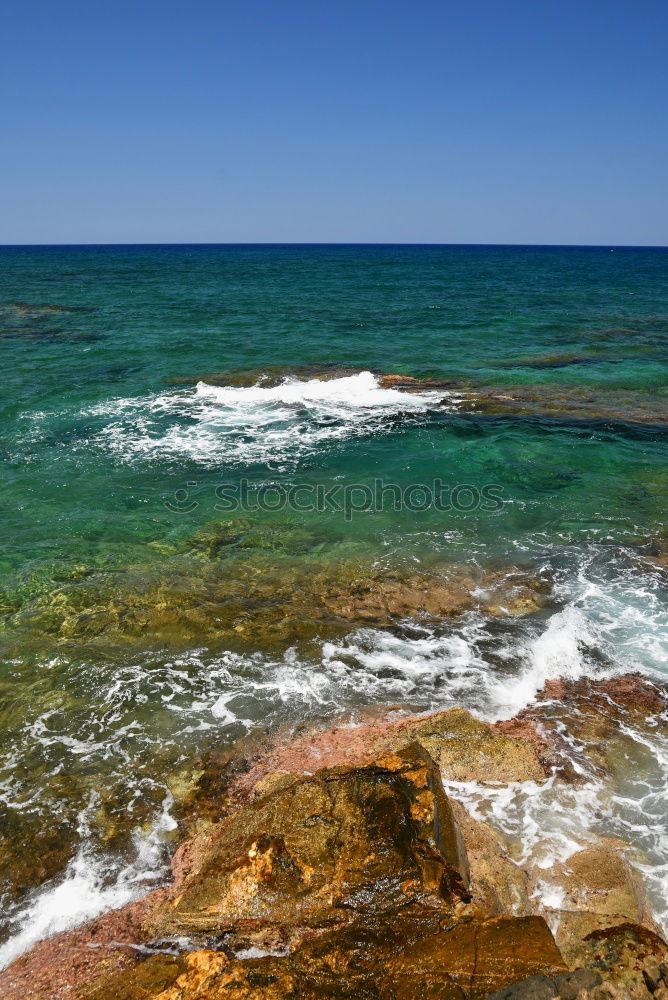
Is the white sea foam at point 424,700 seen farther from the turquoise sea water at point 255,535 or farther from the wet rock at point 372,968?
the wet rock at point 372,968

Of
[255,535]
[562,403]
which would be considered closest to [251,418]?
[255,535]

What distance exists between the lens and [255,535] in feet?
48.3

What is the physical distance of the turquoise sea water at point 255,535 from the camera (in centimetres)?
845

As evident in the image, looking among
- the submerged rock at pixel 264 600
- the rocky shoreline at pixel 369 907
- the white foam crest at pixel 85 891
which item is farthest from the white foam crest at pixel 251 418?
the rocky shoreline at pixel 369 907

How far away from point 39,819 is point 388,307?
47441mm

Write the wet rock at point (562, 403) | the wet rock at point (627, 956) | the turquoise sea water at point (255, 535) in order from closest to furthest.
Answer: the wet rock at point (627, 956) < the turquoise sea water at point (255, 535) < the wet rock at point (562, 403)

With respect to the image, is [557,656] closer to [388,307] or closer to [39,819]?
[39,819]

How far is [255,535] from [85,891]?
8.82m

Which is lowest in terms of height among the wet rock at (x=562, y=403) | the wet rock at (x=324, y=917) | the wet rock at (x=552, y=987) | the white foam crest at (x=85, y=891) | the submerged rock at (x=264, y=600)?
the white foam crest at (x=85, y=891)

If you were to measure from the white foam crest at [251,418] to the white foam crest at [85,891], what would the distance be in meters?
13.2

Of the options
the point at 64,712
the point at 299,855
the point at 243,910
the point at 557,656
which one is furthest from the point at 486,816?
the point at 64,712

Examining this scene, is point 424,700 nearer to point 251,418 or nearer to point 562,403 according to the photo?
point 251,418

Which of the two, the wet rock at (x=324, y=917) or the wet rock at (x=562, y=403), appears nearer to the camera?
the wet rock at (x=324, y=917)

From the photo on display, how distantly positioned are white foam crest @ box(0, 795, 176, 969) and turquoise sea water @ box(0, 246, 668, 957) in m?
0.03
